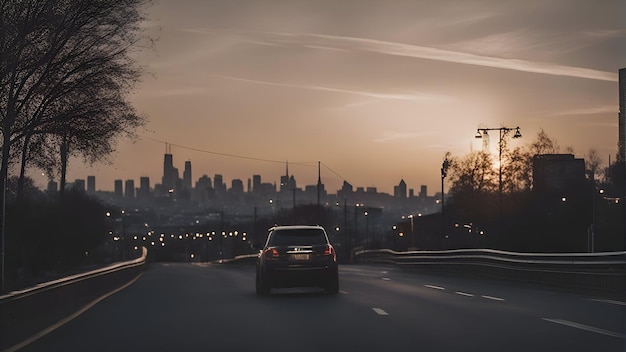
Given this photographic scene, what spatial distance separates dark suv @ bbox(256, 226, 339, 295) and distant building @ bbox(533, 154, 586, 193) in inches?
4033

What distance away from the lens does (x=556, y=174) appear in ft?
431

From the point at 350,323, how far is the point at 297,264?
8.47 m

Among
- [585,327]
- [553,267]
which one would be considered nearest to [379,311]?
[585,327]

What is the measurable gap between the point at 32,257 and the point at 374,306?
6140cm

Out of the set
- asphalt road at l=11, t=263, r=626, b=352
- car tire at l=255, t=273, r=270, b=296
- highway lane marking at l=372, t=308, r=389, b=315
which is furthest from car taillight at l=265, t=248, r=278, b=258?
highway lane marking at l=372, t=308, r=389, b=315

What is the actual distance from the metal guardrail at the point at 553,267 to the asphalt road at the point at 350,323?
5.35ft

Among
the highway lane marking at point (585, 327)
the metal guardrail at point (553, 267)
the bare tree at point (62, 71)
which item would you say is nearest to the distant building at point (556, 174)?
the metal guardrail at point (553, 267)

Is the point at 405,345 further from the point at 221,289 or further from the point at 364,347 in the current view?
the point at 221,289

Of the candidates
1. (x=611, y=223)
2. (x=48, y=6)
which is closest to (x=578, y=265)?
(x=48, y=6)

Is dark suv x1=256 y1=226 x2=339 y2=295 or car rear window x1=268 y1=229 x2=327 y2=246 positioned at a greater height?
car rear window x1=268 y1=229 x2=327 y2=246

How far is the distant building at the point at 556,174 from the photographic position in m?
126

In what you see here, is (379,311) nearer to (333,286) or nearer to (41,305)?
(333,286)

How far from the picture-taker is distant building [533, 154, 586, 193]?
126m

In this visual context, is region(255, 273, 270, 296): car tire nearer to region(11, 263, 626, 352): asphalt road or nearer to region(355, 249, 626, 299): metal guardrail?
region(11, 263, 626, 352): asphalt road
